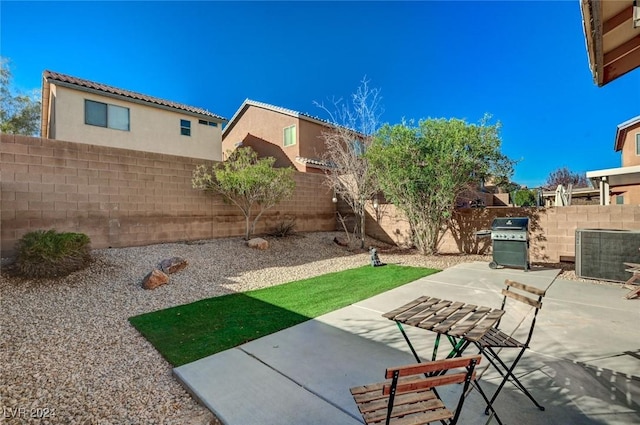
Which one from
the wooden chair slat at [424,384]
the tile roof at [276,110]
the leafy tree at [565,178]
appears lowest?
the wooden chair slat at [424,384]

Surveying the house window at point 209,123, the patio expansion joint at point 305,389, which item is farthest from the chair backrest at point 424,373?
the house window at point 209,123

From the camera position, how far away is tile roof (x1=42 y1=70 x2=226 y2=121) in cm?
1202

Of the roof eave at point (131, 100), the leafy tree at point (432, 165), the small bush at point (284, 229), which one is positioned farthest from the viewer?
the roof eave at point (131, 100)

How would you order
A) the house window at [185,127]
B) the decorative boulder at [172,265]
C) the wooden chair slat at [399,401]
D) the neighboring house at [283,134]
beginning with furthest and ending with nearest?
the neighboring house at [283,134], the house window at [185,127], the decorative boulder at [172,265], the wooden chair slat at [399,401]

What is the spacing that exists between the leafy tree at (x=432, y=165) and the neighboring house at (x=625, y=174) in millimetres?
9742

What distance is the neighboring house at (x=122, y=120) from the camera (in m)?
12.0

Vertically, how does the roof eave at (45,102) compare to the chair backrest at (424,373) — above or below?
above

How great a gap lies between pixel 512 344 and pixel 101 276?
271 inches

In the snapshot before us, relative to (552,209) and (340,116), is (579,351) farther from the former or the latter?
(340,116)

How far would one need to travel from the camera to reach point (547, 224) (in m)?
8.38

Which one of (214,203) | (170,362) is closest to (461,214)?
(214,203)

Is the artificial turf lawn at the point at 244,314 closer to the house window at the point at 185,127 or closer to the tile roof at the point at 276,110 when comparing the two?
the tile roof at the point at 276,110

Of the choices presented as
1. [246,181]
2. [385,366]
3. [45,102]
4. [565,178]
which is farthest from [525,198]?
[45,102]

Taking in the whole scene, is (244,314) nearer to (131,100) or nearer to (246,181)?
(246,181)
